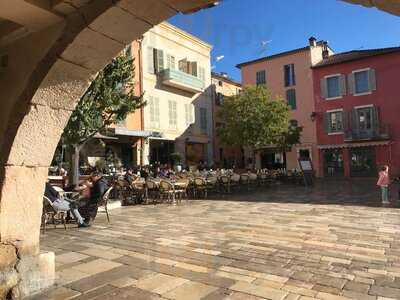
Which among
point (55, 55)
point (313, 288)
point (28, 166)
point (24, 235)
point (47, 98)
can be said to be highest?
point (55, 55)

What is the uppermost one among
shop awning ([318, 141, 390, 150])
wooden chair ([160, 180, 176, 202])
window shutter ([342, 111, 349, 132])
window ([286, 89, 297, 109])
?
window ([286, 89, 297, 109])

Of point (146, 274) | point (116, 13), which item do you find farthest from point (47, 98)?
point (146, 274)

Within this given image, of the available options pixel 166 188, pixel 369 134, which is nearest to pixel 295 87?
pixel 369 134

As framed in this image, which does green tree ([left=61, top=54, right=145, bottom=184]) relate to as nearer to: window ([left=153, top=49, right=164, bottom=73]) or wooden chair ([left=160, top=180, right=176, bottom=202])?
wooden chair ([left=160, top=180, right=176, bottom=202])

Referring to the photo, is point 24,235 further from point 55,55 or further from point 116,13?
point 116,13

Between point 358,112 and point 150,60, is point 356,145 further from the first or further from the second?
point 150,60

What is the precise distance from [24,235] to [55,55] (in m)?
1.78

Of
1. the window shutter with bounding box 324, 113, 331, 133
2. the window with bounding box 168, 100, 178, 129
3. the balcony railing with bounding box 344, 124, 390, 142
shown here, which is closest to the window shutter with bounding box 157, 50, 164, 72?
the window with bounding box 168, 100, 178, 129

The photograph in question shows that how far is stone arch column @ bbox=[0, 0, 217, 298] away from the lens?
132 inches

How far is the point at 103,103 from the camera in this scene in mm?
11008

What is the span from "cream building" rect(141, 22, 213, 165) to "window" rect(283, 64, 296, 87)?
6.35m

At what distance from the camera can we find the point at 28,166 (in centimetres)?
393

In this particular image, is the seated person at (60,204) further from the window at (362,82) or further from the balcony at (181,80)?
the window at (362,82)

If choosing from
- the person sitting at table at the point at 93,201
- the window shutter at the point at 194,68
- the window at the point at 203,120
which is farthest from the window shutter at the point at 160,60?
the person sitting at table at the point at 93,201
